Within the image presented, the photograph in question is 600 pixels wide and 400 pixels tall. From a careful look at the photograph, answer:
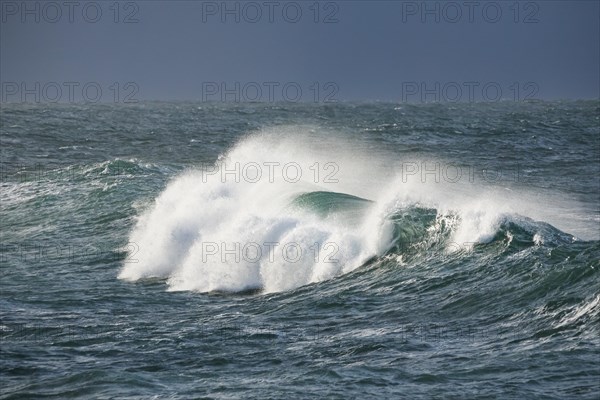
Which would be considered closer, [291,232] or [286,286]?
[286,286]

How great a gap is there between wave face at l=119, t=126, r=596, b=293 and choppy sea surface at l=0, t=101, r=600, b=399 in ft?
0.15

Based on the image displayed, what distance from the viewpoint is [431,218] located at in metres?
19.8

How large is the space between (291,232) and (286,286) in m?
2.20

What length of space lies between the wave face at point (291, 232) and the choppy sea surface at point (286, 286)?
5 centimetres

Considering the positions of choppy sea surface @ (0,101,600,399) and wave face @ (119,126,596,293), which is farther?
wave face @ (119,126,596,293)

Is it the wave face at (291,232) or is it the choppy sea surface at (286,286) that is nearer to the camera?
the choppy sea surface at (286,286)

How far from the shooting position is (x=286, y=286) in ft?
57.4

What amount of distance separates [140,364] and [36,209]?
1574 cm

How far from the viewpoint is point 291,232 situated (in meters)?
19.5

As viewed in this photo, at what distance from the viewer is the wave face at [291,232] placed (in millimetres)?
18062

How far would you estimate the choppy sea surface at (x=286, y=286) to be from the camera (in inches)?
456

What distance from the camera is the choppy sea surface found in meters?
11.6

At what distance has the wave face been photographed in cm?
1806

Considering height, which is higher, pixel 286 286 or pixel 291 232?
pixel 291 232
